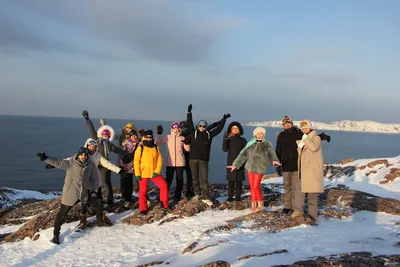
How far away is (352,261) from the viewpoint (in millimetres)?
5078

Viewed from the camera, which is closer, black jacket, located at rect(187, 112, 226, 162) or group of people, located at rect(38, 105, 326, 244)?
group of people, located at rect(38, 105, 326, 244)

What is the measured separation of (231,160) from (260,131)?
1449mm

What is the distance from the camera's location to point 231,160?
969 centimetres

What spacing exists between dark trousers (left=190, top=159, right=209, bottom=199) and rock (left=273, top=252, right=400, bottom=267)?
15.2 feet

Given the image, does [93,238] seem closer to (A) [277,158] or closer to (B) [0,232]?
(B) [0,232]

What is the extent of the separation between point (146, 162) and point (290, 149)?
13.3 ft

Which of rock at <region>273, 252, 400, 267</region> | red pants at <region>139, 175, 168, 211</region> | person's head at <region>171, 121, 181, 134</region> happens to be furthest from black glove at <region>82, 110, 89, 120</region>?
rock at <region>273, 252, 400, 267</region>

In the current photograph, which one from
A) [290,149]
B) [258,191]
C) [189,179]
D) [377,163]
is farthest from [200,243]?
[377,163]

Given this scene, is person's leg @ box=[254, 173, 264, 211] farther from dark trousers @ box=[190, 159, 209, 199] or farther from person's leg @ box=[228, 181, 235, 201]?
dark trousers @ box=[190, 159, 209, 199]

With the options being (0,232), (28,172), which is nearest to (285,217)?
(0,232)

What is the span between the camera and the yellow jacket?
8.88 m

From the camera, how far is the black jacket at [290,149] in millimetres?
8250

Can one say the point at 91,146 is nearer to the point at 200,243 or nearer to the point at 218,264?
the point at 200,243

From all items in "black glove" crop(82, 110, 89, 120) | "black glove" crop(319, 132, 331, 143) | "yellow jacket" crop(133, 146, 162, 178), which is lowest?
"yellow jacket" crop(133, 146, 162, 178)
